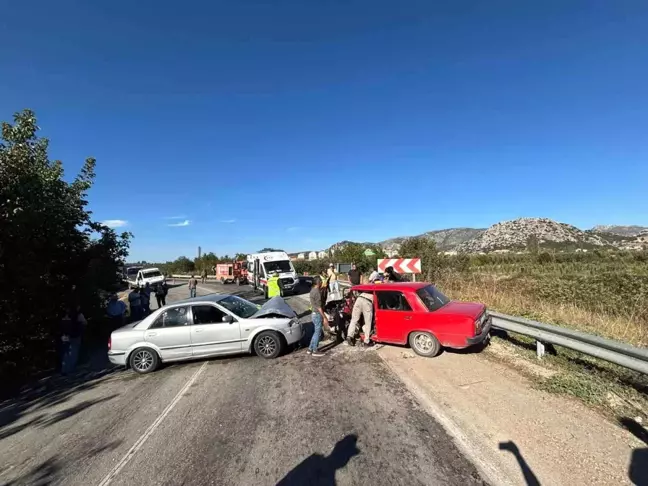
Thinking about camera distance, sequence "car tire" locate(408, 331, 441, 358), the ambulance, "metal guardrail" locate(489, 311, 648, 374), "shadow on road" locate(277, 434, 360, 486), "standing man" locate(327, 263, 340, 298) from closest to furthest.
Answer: "shadow on road" locate(277, 434, 360, 486)
"metal guardrail" locate(489, 311, 648, 374)
"car tire" locate(408, 331, 441, 358)
"standing man" locate(327, 263, 340, 298)
the ambulance

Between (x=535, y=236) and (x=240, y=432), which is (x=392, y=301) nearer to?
(x=240, y=432)

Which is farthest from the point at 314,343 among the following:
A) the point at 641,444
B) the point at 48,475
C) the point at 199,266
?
the point at 199,266

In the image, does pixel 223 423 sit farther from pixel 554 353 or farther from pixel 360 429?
pixel 554 353

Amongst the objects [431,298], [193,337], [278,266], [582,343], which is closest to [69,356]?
[193,337]

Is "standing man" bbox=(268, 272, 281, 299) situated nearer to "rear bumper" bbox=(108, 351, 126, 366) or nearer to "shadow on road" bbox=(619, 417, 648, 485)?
"rear bumper" bbox=(108, 351, 126, 366)

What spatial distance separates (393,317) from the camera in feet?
24.9

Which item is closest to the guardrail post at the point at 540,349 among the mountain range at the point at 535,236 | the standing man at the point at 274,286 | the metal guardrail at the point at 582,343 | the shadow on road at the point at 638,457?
the metal guardrail at the point at 582,343

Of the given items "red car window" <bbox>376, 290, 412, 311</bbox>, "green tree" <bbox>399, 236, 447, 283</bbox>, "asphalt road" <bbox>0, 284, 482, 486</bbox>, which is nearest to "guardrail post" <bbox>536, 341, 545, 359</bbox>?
"red car window" <bbox>376, 290, 412, 311</bbox>

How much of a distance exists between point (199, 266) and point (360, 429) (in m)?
71.8

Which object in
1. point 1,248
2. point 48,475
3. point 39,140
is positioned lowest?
point 48,475

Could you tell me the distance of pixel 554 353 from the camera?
6.73 meters

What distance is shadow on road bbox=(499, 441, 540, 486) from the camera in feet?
10.7

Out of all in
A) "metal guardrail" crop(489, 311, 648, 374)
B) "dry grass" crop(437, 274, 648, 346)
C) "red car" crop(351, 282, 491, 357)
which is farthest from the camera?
"dry grass" crop(437, 274, 648, 346)

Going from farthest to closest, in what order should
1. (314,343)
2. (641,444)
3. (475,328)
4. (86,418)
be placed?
1. (314,343)
2. (475,328)
3. (86,418)
4. (641,444)
